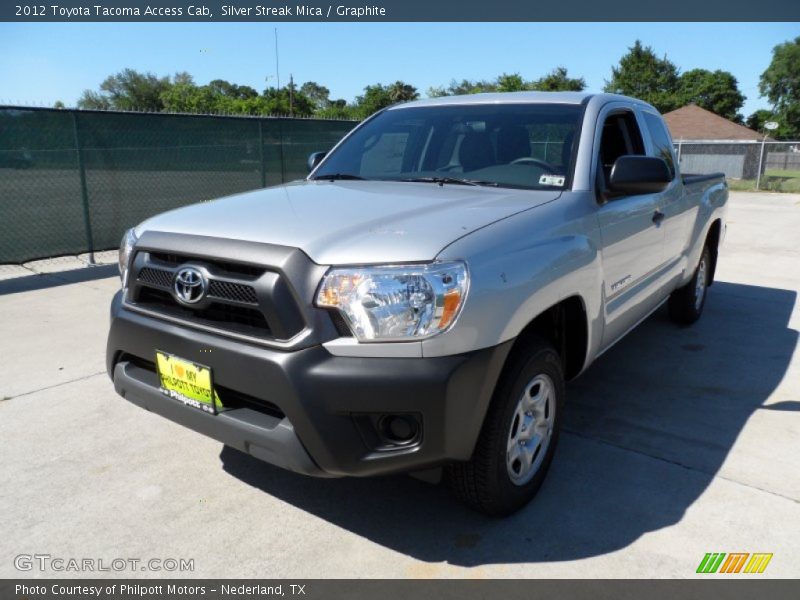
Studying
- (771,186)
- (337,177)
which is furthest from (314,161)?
(771,186)

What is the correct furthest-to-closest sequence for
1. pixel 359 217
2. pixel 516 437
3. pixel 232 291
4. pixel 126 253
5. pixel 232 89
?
pixel 232 89 < pixel 126 253 < pixel 516 437 < pixel 359 217 < pixel 232 291

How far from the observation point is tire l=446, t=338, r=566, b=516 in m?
2.42

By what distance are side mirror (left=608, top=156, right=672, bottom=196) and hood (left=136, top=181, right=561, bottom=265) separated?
35 centimetres

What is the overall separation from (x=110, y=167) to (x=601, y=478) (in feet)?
23.9

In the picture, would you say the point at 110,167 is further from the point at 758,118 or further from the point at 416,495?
the point at 758,118

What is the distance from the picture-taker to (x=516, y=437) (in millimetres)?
2652

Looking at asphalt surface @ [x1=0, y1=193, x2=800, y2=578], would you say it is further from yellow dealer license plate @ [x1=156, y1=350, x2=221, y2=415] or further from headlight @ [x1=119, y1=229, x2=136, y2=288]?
headlight @ [x1=119, y1=229, x2=136, y2=288]

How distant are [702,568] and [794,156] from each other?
37653mm

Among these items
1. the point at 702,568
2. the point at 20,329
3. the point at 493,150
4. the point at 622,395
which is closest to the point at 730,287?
the point at 622,395

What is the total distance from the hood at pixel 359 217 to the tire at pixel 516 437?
60 cm

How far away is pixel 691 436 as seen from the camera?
350 cm

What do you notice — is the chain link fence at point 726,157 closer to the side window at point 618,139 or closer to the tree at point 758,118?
the side window at point 618,139
